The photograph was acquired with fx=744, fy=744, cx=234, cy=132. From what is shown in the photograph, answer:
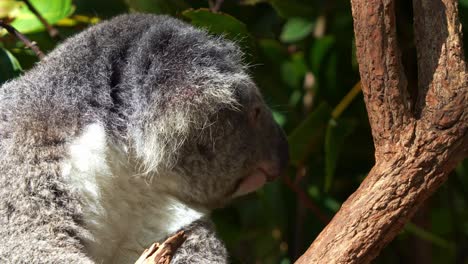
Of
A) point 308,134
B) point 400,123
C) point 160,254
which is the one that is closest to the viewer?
point 160,254

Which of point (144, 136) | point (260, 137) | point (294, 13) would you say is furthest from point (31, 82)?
point (294, 13)

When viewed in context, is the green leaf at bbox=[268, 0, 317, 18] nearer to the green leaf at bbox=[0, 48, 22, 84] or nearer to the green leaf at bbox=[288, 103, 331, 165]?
the green leaf at bbox=[288, 103, 331, 165]

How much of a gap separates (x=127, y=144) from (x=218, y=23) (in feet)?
2.12

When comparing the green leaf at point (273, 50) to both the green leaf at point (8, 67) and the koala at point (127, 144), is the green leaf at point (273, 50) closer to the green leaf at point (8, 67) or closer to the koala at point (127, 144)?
the koala at point (127, 144)

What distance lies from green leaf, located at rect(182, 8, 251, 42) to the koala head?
24 cm

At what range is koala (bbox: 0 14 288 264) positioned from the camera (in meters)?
1.68

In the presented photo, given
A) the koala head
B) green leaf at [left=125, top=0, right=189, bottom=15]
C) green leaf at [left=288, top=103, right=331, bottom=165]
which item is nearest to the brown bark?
the koala head

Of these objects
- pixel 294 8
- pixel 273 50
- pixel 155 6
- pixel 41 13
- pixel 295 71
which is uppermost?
pixel 41 13

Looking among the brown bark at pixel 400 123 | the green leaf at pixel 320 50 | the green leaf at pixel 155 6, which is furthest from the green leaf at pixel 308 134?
the brown bark at pixel 400 123

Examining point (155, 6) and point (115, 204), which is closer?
point (115, 204)

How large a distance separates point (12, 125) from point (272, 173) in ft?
2.44

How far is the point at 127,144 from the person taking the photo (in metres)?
1.83

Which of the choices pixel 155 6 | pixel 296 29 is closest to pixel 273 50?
pixel 296 29

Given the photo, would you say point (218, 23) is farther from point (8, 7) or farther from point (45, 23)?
point (8, 7)
